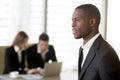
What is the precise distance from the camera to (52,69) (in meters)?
3.66

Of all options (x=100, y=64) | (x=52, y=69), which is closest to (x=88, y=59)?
(x=100, y=64)

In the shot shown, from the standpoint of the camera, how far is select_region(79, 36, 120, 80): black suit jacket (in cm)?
174

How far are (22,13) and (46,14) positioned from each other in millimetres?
543

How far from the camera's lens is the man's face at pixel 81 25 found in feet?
6.19

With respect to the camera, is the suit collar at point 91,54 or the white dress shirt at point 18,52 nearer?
the suit collar at point 91,54

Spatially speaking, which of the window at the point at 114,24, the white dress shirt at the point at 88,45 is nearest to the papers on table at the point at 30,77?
the white dress shirt at the point at 88,45

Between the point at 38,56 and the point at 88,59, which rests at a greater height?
the point at 88,59

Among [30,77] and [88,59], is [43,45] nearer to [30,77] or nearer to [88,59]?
[30,77]

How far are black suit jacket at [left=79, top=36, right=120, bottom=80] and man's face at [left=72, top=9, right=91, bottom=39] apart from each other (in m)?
0.10

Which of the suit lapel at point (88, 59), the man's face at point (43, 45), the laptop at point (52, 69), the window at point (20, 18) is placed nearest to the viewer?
the suit lapel at point (88, 59)

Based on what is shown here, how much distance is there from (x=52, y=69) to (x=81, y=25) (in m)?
1.84

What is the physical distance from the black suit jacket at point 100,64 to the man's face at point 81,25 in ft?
0.32

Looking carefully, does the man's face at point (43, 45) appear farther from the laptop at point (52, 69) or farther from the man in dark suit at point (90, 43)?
the man in dark suit at point (90, 43)

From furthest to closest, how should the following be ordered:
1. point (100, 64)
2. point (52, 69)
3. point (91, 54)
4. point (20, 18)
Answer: point (20, 18)
point (52, 69)
point (91, 54)
point (100, 64)
